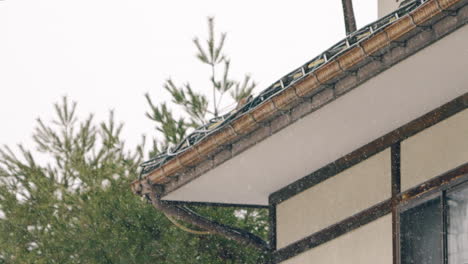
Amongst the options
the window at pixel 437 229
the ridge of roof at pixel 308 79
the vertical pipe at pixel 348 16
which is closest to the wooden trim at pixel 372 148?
the window at pixel 437 229

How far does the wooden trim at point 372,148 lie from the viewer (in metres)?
7.99

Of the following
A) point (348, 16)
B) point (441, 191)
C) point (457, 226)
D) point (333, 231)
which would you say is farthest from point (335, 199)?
point (348, 16)

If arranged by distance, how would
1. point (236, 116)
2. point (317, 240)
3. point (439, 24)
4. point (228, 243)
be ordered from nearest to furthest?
1. point (439, 24)
2. point (236, 116)
3. point (317, 240)
4. point (228, 243)

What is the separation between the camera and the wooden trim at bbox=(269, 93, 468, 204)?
26.2ft

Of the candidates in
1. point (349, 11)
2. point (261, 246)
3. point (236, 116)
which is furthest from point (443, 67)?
point (349, 11)

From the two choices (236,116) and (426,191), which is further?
(236,116)

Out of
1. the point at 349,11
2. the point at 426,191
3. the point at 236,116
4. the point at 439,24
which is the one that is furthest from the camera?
the point at 349,11

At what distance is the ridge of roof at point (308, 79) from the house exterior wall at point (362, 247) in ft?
4.08

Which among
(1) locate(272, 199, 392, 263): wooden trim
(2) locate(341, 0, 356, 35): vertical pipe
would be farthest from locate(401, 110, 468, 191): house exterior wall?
(2) locate(341, 0, 356, 35): vertical pipe

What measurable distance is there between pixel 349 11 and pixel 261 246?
429 cm

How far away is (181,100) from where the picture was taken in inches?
638

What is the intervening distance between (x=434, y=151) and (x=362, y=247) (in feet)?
3.88

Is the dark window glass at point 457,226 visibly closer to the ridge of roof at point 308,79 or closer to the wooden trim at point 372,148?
the wooden trim at point 372,148

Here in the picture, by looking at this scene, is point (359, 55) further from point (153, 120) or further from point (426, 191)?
point (153, 120)
